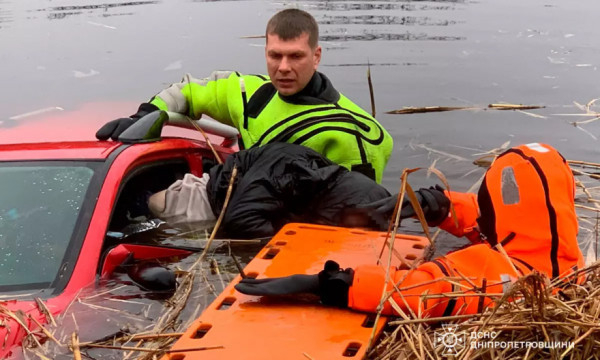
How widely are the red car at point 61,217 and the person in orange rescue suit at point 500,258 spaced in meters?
0.93

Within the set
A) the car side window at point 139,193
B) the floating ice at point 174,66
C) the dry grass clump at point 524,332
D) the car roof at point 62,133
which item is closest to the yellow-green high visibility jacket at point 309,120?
the car side window at point 139,193

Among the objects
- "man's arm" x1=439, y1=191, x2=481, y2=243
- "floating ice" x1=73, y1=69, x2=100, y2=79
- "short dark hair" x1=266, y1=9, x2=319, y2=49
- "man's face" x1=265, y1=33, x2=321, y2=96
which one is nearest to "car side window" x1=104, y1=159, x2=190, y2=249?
"man's face" x1=265, y1=33, x2=321, y2=96

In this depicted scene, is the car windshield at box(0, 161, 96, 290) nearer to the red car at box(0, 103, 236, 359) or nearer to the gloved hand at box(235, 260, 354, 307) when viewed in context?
the red car at box(0, 103, 236, 359)

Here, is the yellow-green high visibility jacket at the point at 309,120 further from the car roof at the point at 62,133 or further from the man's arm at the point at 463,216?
the man's arm at the point at 463,216

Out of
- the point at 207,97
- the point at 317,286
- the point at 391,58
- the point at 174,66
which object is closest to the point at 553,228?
the point at 317,286

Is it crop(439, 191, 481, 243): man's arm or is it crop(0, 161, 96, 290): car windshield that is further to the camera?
crop(439, 191, 481, 243): man's arm

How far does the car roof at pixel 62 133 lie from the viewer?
427cm

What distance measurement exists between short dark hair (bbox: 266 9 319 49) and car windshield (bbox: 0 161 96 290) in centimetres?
161

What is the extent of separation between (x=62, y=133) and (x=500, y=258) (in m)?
4.24

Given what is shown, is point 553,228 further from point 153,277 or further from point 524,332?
point 153,277

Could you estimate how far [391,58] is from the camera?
1065cm

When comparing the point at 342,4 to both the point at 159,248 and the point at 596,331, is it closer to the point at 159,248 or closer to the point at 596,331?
the point at 159,248

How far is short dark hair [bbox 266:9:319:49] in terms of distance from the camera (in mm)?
5051

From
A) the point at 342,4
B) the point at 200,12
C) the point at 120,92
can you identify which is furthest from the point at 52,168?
the point at 342,4
